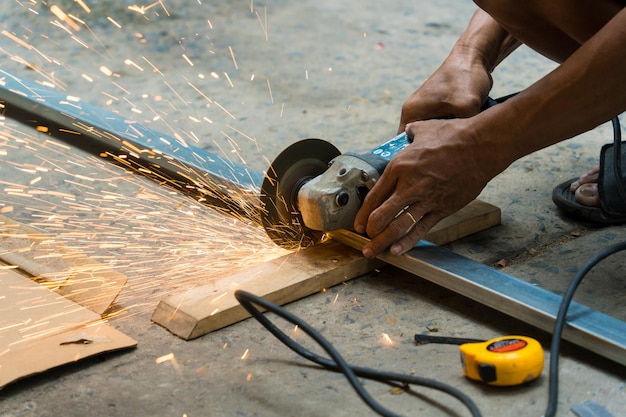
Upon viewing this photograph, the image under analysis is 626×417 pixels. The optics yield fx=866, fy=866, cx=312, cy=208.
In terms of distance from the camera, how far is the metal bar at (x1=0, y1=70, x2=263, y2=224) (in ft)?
8.33

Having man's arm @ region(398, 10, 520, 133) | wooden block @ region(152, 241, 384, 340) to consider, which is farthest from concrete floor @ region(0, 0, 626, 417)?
man's arm @ region(398, 10, 520, 133)

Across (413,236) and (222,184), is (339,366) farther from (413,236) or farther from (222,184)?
(222,184)

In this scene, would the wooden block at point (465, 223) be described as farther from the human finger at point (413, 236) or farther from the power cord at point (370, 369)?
the power cord at point (370, 369)

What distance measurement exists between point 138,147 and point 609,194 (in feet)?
4.79

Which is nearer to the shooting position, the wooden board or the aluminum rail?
the aluminum rail

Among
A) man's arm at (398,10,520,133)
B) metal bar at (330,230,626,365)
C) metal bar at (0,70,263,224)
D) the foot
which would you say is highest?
man's arm at (398,10,520,133)

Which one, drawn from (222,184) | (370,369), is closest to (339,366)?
(370,369)

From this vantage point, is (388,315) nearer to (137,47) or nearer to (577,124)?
(577,124)

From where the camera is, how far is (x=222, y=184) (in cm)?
256

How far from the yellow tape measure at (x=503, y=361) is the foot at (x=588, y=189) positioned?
889 millimetres

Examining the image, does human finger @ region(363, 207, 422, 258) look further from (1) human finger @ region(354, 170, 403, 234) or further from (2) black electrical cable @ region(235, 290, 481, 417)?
(2) black electrical cable @ region(235, 290, 481, 417)

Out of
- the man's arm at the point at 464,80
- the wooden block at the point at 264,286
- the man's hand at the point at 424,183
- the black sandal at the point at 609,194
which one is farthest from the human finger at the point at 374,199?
the black sandal at the point at 609,194

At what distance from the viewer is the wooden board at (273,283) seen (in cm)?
193

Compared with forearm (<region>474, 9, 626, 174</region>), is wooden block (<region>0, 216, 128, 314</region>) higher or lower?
lower
